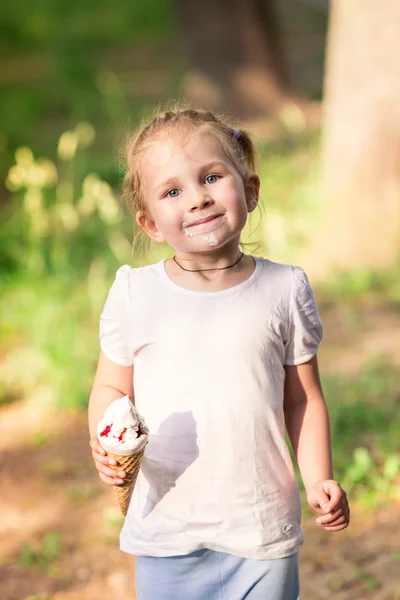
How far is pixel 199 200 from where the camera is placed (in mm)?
1808

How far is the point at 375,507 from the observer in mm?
3479

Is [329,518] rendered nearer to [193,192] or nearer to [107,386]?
[107,386]

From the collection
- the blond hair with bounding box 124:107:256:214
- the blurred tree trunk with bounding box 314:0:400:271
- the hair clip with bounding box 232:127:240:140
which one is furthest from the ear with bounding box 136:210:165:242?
the blurred tree trunk with bounding box 314:0:400:271

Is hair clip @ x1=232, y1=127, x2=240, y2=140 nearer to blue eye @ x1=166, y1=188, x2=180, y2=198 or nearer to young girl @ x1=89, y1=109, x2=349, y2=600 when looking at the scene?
young girl @ x1=89, y1=109, x2=349, y2=600

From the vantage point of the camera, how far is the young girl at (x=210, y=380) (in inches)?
73.0

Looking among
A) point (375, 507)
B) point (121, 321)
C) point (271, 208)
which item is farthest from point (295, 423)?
point (271, 208)

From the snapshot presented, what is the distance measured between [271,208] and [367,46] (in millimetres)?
1422

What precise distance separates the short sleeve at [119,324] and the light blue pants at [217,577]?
0.45 m

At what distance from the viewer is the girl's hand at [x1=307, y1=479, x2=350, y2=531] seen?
1861 millimetres

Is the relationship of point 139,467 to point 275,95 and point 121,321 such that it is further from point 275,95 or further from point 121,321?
point 275,95

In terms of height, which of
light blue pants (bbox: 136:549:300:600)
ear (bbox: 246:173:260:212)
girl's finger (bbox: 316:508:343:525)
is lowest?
light blue pants (bbox: 136:549:300:600)

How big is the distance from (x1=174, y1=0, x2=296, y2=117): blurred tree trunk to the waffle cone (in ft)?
29.7

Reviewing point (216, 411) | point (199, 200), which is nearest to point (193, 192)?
point (199, 200)

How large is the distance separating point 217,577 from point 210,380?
440 millimetres
